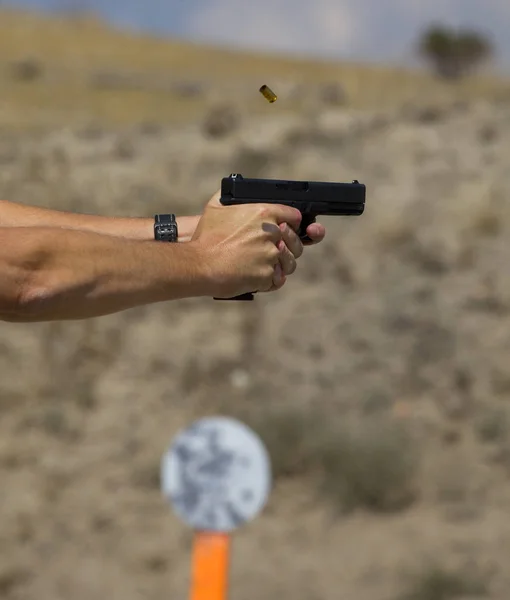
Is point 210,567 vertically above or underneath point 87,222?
underneath

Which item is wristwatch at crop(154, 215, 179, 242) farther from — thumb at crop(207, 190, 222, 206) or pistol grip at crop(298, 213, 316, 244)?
pistol grip at crop(298, 213, 316, 244)

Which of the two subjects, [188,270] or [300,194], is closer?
[188,270]

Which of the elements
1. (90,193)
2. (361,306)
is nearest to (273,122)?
(90,193)

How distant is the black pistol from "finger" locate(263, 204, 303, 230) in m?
0.03

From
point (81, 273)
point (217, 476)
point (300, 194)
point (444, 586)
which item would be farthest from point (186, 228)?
point (444, 586)

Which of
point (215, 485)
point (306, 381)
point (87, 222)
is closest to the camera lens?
point (87, 222)

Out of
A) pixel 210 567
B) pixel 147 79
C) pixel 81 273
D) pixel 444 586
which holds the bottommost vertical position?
pixel 444 586

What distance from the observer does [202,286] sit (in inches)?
101

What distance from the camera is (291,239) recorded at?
2.72 metres

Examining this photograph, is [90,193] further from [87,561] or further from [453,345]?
[87,561]

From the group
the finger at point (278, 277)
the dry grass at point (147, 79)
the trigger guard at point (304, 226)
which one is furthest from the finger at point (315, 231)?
the dry grass at point (147, 79)

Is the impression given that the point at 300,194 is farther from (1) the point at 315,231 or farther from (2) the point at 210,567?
(2) the point at 210,567

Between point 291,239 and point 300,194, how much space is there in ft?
0.38

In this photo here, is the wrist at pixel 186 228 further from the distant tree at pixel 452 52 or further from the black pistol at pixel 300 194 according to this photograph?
the distant tree at pixel 452 52
